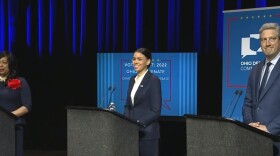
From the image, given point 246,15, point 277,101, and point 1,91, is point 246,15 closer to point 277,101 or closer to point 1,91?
point 277,101

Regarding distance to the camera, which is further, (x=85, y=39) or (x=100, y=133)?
(x=85, y=39)

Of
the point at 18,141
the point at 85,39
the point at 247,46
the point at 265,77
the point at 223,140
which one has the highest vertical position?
the point at 85,39

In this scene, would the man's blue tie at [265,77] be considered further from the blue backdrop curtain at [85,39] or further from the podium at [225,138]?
the blue backdrop curtain at [85,39]

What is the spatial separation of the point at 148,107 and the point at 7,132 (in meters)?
1.12

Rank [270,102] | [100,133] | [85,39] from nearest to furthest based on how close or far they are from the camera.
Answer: [270,102], [100,133], [85,39]

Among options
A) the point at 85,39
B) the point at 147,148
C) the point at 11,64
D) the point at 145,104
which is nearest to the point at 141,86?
the point at 145,104

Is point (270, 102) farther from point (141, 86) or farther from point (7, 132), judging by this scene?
point (7, 132)

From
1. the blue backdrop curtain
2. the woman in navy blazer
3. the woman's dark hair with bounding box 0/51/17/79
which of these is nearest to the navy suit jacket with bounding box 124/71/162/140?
the woman in navy blazer

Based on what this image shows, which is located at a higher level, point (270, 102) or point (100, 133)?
point (270, 102)

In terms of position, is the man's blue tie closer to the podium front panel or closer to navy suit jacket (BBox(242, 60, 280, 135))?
navy suit jacket (BBox(242, 60, 280, 135))

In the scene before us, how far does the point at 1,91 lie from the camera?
3461mm

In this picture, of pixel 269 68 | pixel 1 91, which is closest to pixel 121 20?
pixel 1 91

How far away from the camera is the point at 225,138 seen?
2.02 meters

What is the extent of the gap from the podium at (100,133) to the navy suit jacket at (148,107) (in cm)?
12
